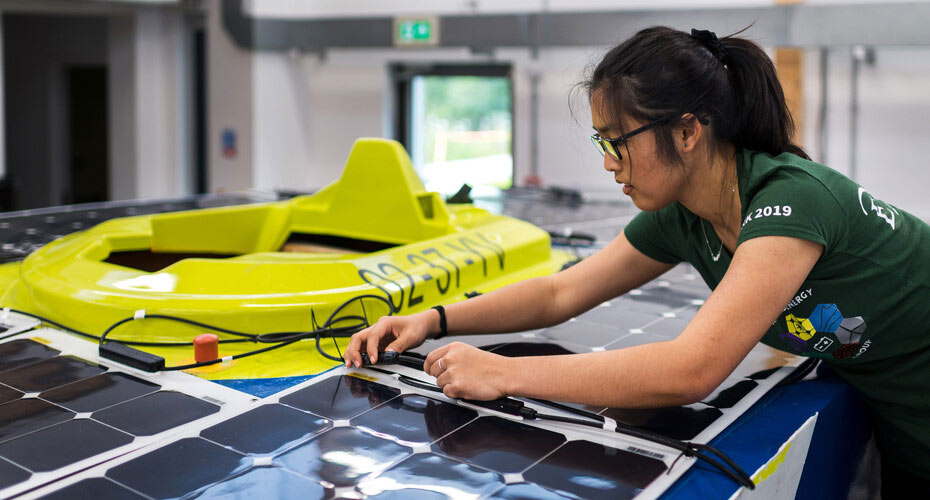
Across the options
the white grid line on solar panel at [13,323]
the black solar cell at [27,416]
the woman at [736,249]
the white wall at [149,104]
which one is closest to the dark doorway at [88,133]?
the white wall at [149,104]

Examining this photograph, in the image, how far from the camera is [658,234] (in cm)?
177

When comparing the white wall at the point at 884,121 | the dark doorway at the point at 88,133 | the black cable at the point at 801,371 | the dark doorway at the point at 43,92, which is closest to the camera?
the black cable at the point at 801,371

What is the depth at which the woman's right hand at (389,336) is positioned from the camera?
1.68m

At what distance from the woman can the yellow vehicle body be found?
1.29 ft

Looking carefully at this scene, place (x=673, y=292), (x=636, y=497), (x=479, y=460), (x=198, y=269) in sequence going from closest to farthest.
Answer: (x=636, y=497) → (x=479, y=460) → (x=198, y=269) → (x=673, y=292)

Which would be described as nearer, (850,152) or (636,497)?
(636,497)

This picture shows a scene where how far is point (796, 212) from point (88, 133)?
10129 mm

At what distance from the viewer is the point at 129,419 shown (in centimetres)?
146

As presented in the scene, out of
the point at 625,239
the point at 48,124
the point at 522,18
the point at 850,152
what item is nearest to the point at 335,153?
the point at 522,18

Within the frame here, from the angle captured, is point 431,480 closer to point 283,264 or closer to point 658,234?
A: point 658,234

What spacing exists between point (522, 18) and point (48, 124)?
19.0ft

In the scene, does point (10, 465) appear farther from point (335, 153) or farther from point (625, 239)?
point (335, 153)

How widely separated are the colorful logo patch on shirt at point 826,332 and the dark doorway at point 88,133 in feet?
32.2

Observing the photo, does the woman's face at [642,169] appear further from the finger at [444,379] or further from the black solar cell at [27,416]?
the black solar cell at [27,416]
